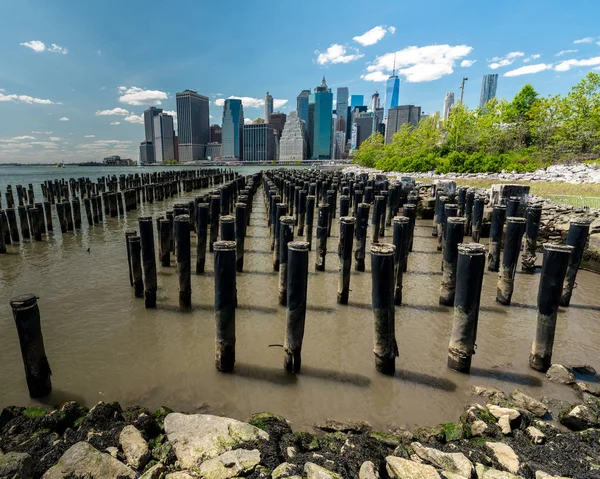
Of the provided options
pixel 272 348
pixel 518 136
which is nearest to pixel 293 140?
pixel 518 136

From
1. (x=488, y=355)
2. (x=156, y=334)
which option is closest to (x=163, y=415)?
(x=156, y=334)

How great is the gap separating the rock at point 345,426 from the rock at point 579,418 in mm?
2761

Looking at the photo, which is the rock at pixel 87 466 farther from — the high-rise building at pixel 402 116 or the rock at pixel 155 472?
the high-rise building at pixel 402 116

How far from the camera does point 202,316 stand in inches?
331

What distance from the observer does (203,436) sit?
4.20 m

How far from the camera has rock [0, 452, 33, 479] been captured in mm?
3463

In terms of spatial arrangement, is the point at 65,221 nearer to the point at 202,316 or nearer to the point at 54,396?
the point at 202,316

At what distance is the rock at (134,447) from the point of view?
12.7 ft

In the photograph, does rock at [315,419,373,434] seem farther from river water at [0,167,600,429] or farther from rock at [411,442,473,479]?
rock at [411,442,473,479]

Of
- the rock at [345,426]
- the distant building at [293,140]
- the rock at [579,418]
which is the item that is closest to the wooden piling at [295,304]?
the rock at [345,426]

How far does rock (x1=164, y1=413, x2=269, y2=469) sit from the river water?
33.1 inches

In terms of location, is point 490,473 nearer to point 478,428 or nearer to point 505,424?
point 478,428

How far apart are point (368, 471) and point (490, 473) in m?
1.29

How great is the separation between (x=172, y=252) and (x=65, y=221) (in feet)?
27.1
